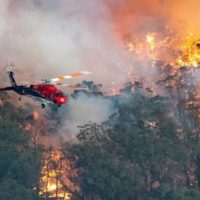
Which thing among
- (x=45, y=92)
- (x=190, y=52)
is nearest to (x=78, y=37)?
(x=190, y=52)

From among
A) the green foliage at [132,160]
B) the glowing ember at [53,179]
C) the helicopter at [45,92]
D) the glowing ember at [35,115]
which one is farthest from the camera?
the glowing ember at [35,115]

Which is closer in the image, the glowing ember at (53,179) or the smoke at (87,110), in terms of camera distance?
the glowing ember at (53,179)

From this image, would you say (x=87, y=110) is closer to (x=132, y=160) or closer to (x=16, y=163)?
(x=132, y=160)

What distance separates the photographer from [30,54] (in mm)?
130500

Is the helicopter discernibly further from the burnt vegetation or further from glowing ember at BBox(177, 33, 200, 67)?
glowing ember at BBox(177, 33, 200, 67)

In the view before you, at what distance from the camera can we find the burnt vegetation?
78.8m

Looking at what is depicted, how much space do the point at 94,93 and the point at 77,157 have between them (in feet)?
103

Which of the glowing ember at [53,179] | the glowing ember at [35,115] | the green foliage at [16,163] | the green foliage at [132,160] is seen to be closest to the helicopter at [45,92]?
the green foliage at [132,160]

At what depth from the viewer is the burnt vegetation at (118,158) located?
78.8 meters

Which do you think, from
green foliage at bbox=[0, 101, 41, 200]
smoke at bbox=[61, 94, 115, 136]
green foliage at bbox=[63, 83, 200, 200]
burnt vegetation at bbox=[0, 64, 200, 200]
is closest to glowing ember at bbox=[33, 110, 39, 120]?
smoke at bbox=[61, 94, 115, 136]

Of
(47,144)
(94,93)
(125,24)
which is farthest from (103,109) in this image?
(125,24)

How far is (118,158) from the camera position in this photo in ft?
268

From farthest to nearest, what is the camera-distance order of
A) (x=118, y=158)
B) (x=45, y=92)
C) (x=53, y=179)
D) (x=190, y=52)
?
(x=190, y=52) < (x=53, y=179) < (x=118, y=158) < (x=45, y=92)

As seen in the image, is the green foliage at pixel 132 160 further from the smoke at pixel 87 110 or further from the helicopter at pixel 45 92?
the helicopter at pixel 45 92
